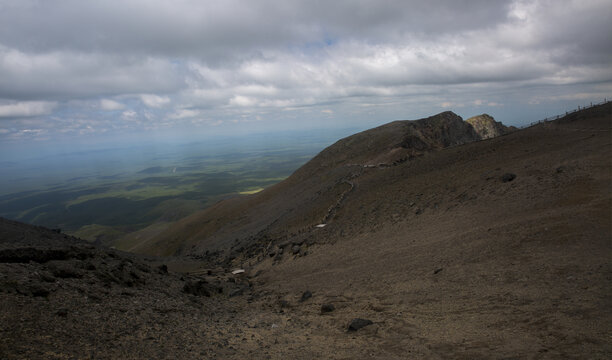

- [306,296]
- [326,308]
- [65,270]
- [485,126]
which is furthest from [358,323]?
[485,126]

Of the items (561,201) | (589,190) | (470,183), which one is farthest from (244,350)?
(470,183)

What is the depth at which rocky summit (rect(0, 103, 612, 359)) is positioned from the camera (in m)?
7.76

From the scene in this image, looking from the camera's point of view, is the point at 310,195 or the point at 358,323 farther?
the point at 310,195

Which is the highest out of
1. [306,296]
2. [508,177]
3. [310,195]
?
[508,177]

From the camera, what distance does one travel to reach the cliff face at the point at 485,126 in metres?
55.7

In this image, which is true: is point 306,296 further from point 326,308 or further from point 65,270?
point 65,270

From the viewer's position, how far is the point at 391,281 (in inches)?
522

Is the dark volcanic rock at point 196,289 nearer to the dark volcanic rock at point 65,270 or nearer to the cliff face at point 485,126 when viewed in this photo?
the dark volcanic rock at point 65,270

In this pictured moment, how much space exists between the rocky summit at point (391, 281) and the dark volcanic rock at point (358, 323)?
0.03m

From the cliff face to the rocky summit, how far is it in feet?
97.4

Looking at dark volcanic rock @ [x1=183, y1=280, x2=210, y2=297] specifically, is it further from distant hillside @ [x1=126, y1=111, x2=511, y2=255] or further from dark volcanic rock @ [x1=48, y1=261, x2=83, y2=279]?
distant hillside @ [x1=126, y1=111, x2=511, y2=255]

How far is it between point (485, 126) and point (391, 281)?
52689 mm

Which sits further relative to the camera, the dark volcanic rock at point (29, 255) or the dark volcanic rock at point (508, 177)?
the dark volcanic rock at point (508, 177)

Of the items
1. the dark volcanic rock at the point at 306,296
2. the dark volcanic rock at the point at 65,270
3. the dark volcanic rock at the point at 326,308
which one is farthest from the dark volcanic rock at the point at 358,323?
the dark volcanic rock at the point at 65,270
